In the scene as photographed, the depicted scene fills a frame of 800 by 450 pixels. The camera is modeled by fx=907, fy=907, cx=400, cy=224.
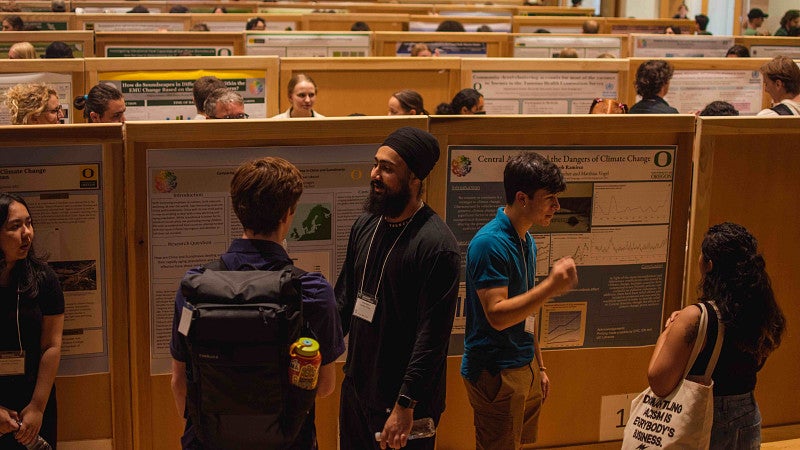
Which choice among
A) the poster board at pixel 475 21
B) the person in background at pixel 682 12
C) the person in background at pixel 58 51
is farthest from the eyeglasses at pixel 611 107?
the person in background at pixel 682 12

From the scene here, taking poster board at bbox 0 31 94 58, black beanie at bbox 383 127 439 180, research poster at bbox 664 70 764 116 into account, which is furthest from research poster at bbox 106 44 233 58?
black beanie at bbox 383 127 439 180

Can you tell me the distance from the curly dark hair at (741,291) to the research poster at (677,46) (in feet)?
22.9

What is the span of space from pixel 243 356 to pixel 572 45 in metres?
7.95

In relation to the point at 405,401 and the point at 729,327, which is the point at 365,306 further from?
the point at 729,327

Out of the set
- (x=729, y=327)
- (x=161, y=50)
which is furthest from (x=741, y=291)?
(x=161, y=50)

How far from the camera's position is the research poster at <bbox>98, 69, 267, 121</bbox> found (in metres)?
6.64

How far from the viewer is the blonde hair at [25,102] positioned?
16.3ft

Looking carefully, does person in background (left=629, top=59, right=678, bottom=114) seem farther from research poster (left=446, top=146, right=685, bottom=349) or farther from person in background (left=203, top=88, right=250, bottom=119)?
person in background (left=203, top=88, right=250, bottom=119)

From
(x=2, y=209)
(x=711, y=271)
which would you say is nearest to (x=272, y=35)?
(x=2, y=209)

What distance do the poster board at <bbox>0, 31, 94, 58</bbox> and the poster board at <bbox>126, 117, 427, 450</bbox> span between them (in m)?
5.10

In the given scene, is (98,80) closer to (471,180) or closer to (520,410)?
(471,180)

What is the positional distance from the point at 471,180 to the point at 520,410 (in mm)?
1031

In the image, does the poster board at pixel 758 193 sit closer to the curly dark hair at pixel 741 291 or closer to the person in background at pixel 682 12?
the curly dark hair at pixel 741 291

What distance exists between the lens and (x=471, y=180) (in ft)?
12.5
